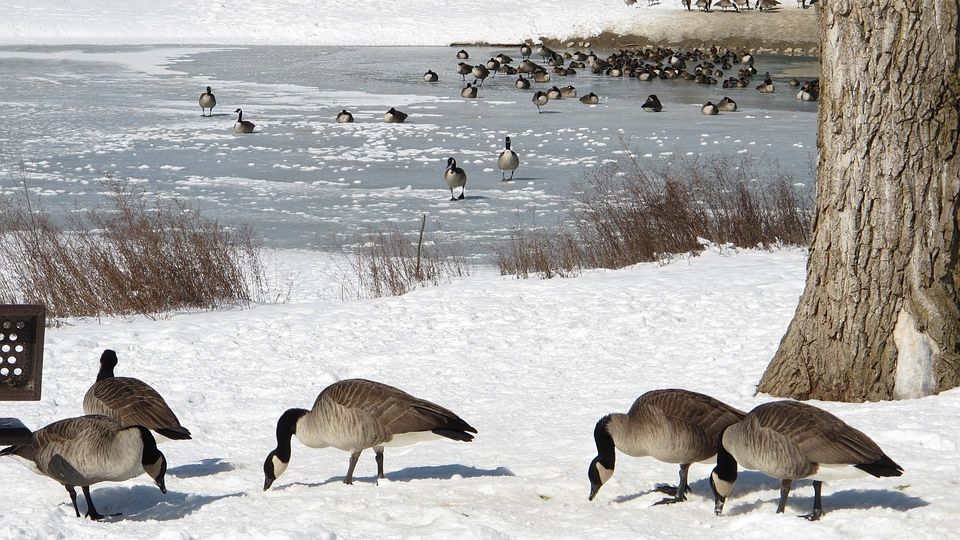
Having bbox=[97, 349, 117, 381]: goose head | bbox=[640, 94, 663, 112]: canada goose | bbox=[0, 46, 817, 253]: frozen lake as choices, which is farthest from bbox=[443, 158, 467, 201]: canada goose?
bbox=[97, 349, 117, 381]: goose head

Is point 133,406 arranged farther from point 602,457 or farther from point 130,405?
point 602,457

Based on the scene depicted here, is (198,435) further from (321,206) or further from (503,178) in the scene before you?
(503,178)

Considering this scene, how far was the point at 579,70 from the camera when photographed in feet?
140

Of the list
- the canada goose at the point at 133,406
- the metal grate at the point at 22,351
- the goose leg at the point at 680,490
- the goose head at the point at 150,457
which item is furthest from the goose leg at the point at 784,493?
the metal grate at the point at 22,351

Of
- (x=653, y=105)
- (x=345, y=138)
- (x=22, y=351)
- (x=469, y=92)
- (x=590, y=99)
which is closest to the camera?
(x=22, y=351)

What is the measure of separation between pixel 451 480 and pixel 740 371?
3.07 meters

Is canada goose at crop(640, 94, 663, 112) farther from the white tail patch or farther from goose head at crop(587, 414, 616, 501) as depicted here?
goose head at crop(587, 414, 616, 501)

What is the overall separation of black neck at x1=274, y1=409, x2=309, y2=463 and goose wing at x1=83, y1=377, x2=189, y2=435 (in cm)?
44

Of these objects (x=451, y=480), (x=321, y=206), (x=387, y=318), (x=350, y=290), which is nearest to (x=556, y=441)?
(x=451, y=480)

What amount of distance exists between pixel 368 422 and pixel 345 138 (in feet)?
64.2

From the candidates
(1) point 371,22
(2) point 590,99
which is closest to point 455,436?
(2) point 590,99

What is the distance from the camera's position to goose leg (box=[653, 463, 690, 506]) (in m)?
4.77

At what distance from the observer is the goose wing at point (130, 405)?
17.4 ft

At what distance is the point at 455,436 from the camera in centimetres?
497
